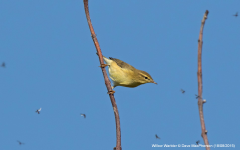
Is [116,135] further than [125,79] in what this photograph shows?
No

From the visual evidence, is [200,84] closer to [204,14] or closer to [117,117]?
[204,14]

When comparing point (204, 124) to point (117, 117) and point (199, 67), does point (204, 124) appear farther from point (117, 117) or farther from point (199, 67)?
point (117, 117)

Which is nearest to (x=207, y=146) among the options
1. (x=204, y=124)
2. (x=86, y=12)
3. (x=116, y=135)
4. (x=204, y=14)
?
(x=204, y=124)

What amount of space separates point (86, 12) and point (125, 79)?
4.33 metres

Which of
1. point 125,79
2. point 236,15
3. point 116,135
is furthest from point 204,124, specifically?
point 125,79

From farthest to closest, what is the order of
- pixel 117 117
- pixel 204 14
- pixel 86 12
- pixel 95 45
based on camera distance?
1. pixel 95 45
2. pixel 86 12
3. pixel 117 117
4. pixel 204 14

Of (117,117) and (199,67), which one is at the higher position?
(199,67)

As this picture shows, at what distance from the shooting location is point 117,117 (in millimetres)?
3449

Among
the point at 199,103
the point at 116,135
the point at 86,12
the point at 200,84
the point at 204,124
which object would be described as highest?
the point at 86,12

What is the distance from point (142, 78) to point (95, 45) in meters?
3.81

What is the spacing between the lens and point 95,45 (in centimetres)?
455

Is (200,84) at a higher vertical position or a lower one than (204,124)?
higher

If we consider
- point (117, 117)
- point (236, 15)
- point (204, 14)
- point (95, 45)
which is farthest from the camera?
point (95, 45)

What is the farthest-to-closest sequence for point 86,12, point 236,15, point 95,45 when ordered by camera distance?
point 95,45, point 86,12, point 236,15
